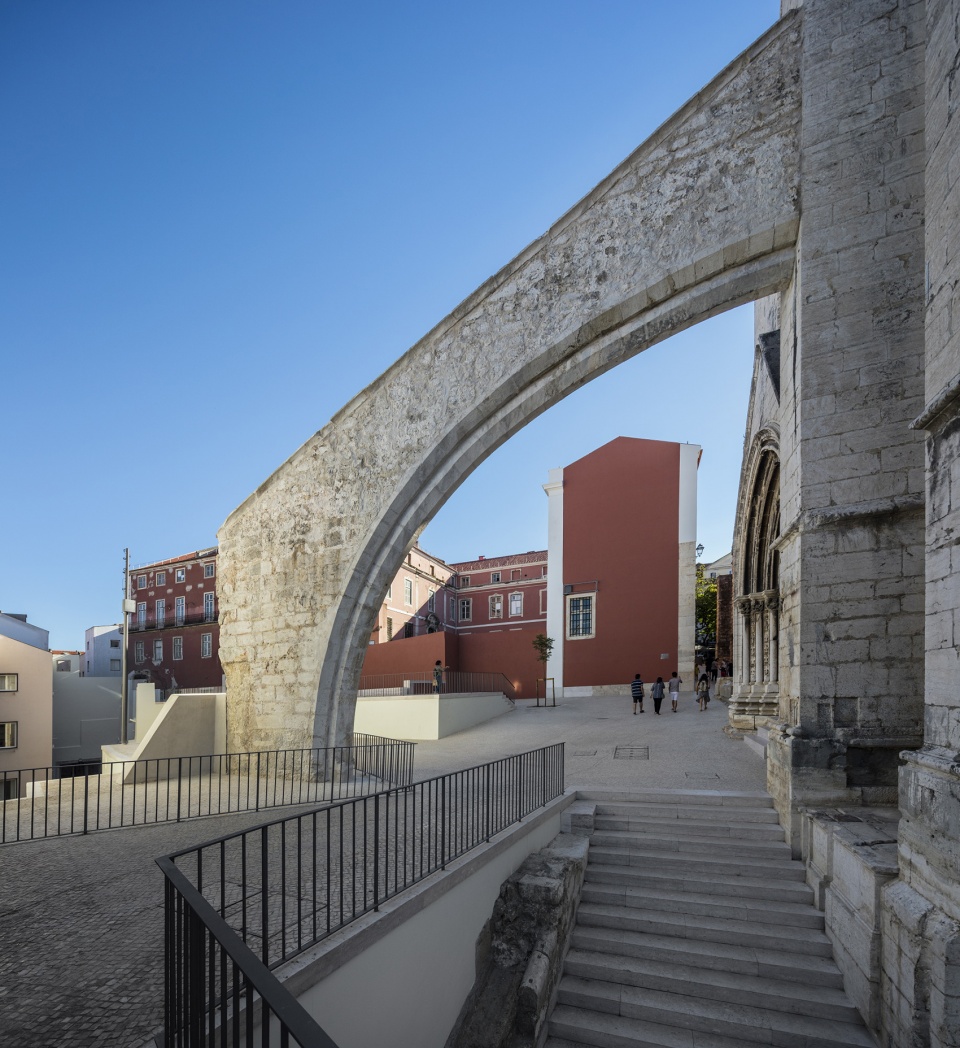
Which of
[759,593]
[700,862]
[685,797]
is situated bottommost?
[700,862]

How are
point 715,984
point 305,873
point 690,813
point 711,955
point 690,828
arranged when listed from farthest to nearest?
point 690,813 → point 690,828 → point 711,955 → point 715,984 → point 305,873

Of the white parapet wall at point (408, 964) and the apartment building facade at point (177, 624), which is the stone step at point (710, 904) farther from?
the apartment building facade at point (177, 624)

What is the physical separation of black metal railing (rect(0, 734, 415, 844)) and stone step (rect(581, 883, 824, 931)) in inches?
111

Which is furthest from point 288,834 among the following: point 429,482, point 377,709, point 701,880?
point 377,709

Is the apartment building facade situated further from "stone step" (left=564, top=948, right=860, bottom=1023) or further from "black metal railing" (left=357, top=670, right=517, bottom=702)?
"stone step" (left=564, top=948, right=860, bottom=1023)

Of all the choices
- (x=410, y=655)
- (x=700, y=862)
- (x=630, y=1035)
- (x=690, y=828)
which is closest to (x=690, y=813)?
(x=690, y=828)

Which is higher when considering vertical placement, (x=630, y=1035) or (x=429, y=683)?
(x=630, y=1035)

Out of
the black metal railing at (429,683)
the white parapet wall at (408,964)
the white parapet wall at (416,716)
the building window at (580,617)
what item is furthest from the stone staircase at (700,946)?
the building window at (580,617)

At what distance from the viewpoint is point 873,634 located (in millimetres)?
5188

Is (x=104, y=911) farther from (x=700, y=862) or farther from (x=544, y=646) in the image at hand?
(x=544, y=646)

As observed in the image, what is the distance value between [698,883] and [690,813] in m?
0.87

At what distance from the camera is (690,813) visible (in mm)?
6094

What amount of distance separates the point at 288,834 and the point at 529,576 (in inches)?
980

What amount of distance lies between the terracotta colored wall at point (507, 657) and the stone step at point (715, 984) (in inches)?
643
